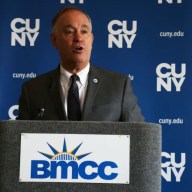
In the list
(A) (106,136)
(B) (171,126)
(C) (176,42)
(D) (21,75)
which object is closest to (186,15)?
(C) (176,42)

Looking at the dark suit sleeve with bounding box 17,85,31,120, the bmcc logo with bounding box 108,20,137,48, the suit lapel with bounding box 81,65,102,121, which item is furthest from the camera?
the bmcc logo with bounding box 108,20,137,48

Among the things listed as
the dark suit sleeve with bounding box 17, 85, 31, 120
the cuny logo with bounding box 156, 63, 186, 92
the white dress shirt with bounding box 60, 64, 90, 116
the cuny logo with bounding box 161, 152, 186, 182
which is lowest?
the cuny logo with bounding box 161, 152, 186, 182

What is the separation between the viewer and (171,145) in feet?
10.9

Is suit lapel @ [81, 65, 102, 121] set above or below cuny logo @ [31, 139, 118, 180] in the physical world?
above

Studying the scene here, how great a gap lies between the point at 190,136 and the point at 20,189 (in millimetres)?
2402

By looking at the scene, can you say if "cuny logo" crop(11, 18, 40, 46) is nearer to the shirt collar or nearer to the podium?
the shirt collar

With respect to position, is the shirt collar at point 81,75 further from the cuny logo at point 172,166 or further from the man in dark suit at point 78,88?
the cuny logo at point 172,166

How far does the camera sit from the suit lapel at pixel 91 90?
4.92 ft

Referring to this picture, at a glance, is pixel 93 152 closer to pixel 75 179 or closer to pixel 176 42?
pixel 75 179

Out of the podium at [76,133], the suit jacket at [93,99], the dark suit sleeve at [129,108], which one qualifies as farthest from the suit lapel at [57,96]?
the podium at [76,133]

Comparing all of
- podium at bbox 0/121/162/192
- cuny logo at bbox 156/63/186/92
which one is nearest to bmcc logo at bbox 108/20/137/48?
cuny logo at bbox 156/63/186/92

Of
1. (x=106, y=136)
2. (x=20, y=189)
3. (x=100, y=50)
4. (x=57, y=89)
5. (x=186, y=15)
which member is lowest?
(x=20, y=189)

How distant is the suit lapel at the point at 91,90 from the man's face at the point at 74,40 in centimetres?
7

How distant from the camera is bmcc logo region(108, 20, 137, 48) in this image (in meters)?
3.44
